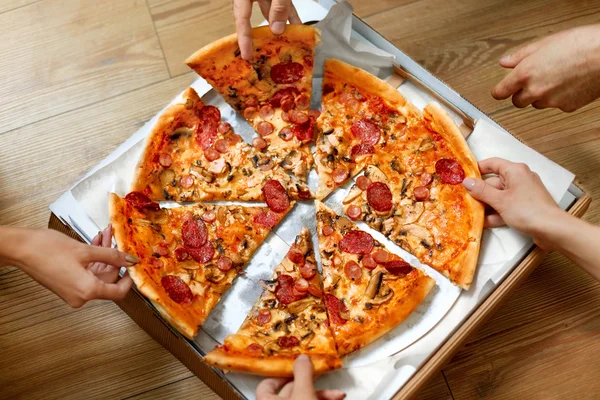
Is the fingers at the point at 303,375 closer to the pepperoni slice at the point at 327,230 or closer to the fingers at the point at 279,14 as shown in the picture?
the pepperoni slice at the point at 327,230

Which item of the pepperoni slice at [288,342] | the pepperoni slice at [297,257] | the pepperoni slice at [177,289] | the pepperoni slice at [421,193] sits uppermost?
the pepperoni slice at [421,193]

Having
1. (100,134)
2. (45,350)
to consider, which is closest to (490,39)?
(100,134)

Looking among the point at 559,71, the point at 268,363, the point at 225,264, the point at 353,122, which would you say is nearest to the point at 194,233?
the point at 225,264

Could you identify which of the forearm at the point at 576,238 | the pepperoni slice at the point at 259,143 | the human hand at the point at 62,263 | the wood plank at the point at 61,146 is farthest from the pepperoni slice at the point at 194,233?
the forearm at the point at 576,238

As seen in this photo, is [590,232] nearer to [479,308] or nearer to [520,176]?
[520,176]

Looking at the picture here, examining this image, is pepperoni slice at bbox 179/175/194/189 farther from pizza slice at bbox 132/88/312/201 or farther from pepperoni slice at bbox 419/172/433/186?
pepperoni slice at bbox 419/172/433/186

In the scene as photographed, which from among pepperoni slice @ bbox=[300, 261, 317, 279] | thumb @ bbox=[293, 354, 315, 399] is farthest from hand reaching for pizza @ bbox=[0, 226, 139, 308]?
pepperoni slice @ bbox=[300, 261, 317, 279]
